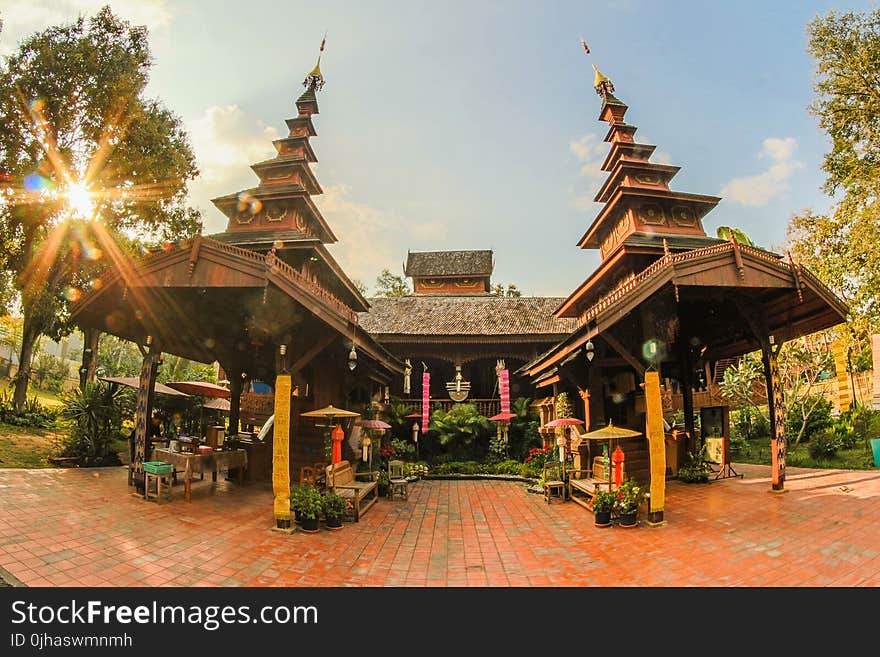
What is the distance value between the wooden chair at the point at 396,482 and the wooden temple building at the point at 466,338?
22.5 feet

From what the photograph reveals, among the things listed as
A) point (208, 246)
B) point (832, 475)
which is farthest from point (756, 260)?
point (208, 246)

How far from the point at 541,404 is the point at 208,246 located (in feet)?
42.5

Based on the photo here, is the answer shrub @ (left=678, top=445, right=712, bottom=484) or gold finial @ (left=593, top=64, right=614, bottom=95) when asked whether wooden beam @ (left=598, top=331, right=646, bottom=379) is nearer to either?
shrub @ (left=678, top=445, right=712, bottom=484)

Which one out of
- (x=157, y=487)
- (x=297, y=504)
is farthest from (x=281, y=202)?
(x=297, y=504)

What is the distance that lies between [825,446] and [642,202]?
37.4 feet

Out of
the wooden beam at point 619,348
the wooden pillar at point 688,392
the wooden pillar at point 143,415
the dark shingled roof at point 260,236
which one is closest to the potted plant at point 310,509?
the wooden pillar at point 143,415

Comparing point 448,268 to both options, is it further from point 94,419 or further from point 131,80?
point 94,419

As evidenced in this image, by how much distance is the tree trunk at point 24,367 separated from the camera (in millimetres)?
17312

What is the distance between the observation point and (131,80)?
1638cm

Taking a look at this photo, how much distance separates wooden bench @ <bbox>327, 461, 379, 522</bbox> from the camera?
9.07 m

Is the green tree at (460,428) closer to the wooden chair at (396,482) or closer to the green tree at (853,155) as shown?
the wooden chair at (396,482)

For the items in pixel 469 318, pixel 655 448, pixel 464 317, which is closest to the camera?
pixel 655 448

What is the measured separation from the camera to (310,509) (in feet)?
25.8

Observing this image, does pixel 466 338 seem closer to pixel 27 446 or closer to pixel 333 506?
pixel 333 506
